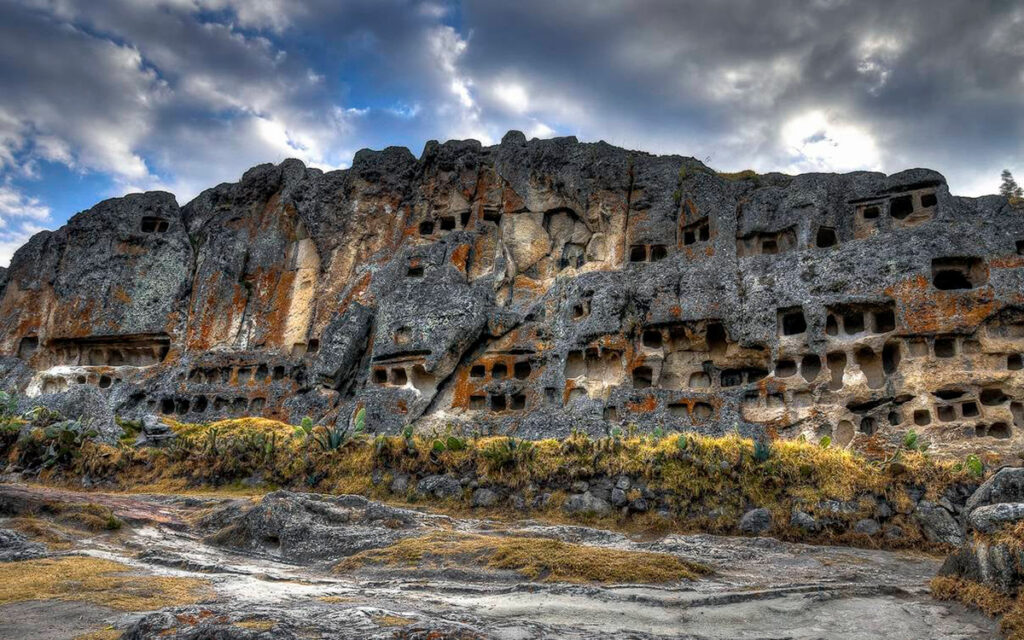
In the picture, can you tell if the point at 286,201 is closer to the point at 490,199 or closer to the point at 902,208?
the point at 490,199

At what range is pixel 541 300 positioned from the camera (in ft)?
105

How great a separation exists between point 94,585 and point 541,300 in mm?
25424

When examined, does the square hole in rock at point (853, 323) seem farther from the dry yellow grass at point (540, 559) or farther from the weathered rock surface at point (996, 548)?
the dry yellow grass at point (540, 559)

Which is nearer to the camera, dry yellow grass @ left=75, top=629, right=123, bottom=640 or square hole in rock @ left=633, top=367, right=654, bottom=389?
dry yellow grass @ left=75, top=629, right=123, bottom=640

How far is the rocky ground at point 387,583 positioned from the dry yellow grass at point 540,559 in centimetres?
5

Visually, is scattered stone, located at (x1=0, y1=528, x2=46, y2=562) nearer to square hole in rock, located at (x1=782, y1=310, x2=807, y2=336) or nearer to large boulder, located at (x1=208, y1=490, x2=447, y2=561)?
large boulder, located at (x1=208, y1=490, x2=447, y2=561)

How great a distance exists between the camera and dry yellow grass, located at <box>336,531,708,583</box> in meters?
8.74

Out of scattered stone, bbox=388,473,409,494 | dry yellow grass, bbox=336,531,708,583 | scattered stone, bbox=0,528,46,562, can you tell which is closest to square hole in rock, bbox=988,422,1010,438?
dry yellow grass, bbox=336,531,708,583

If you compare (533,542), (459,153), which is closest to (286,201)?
(459,153)

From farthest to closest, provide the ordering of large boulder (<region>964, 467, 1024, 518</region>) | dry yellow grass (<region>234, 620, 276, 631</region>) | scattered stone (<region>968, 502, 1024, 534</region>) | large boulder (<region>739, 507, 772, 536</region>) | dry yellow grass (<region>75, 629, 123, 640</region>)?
large boulder (<region>739, 507, 772, 536</region>)
large boulder (<region>964, 467, 1024, 518</region>)
scattered stone (<region>968, 502, 1024, 534</region>)
dry yellow grass (<region>75, 629, 123, 640</region>)
dry yellow grass (<region>234, 620, 276, 631</region>)

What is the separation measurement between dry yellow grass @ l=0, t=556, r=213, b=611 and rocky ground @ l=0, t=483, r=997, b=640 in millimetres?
30

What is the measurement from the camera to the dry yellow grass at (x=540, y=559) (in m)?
8.74

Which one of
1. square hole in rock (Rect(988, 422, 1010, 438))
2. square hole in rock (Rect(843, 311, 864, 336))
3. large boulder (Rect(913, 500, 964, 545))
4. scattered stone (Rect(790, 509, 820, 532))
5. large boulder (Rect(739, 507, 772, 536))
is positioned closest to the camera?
large boulder (Rect(913, 500, 964, 545))

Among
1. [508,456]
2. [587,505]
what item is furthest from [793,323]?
[587,505]
